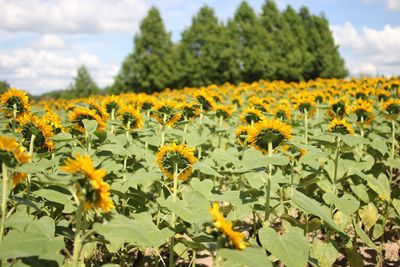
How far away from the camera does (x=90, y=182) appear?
1532 millimetres

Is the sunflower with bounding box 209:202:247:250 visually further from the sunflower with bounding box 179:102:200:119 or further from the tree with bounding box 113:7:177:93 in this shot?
the tree with bounding box 113:7:177:93

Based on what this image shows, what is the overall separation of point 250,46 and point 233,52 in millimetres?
2075

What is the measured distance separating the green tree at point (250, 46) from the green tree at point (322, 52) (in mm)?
4570

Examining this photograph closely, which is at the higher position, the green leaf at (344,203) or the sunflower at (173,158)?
the sunflower at (173,158)

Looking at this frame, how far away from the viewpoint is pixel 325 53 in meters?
35.7

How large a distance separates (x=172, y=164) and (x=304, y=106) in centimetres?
245

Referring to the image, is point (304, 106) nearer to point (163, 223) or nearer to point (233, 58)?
point (163, 223)

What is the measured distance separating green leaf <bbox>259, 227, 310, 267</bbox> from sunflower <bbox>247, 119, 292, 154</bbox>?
0.59 m

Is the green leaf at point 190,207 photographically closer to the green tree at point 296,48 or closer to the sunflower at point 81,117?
the sunflower at point 81,117

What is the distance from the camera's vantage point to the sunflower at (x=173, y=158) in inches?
97.2

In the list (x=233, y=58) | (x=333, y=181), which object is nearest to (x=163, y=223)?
(x=333, y=181)

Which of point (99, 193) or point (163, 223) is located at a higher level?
point (99, 193)

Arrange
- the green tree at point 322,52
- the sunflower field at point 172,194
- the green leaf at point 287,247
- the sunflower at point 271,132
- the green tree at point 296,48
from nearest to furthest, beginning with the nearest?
the sunflower field at point 172,194 < the green leaf at point 287,247 < the sunflower at point 271,132 < the green tree at point 296,48 < the green tree at point 322,52

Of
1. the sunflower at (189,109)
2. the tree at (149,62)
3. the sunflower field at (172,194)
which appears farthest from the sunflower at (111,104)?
the tree at (149,62)
